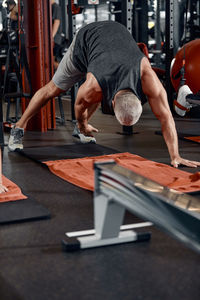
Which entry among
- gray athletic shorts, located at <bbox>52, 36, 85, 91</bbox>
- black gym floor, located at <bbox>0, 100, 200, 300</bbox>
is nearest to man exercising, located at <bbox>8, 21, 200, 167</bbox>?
gray athletic shorts, located at <bbox>52, 36, 85, 91</bbox>

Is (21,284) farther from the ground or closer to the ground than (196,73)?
closer to the ground

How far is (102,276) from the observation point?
172 cm

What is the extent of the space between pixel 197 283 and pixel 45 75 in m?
3.63

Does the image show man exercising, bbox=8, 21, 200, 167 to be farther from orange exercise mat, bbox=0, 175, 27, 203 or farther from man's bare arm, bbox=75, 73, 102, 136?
orange exercise mat, bbox=0, 175, 27, 203

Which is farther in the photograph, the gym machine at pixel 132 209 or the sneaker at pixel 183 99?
the sneaker at pixel 183 99

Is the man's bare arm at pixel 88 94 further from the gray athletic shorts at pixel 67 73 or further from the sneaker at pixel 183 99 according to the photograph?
the sneaker at pixel 183 99

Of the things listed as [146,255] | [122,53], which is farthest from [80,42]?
[146,255]

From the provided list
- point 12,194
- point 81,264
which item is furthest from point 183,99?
point 81,264

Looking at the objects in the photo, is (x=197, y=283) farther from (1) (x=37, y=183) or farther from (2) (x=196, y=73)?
(2) (x=196, y=73)

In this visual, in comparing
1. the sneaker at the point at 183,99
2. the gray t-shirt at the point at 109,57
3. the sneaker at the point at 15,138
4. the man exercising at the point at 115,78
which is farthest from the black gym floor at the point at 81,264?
the sneaker at the point at 183,99

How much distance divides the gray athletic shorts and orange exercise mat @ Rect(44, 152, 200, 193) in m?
0.70

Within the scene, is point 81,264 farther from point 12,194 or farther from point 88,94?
point 88,94

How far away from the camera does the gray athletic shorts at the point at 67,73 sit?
3.77m

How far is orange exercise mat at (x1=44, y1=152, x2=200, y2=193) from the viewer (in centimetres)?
284
